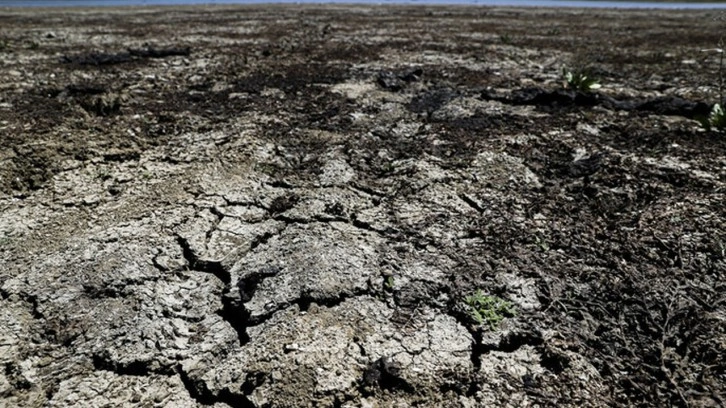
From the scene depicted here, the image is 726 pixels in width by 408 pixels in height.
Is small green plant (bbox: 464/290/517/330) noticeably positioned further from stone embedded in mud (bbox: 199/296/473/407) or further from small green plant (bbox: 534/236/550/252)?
small green plant (bbox: 534/236/550/252)

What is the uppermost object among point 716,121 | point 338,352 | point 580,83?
point 580,83

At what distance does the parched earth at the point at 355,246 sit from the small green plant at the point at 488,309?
0.01 metres

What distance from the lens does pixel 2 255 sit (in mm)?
2414

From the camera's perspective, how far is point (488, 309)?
218 centimetres

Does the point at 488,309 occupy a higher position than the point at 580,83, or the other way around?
the point at 580,83

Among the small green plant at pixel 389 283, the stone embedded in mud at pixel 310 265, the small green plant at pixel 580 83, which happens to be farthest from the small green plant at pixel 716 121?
the small green plant at pixel 389 283

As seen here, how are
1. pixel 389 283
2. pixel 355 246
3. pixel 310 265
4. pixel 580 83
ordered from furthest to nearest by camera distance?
pixel 580 83
pixel 355 246
pixel 310 265
pixel 389 283

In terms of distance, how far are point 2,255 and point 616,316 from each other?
3313 millimetres

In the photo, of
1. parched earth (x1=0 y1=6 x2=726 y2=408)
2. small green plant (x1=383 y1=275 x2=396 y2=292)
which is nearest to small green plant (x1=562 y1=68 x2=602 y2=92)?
parched earth (x1=0 y1=6 x2=726 y2=408)

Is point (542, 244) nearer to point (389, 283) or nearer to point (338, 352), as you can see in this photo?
point (389, 283)

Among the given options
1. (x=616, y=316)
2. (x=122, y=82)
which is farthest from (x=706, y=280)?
(x=122, y=82)

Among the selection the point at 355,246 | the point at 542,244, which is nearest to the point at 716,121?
the point at 542,244

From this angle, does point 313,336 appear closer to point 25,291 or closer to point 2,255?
point 25,291

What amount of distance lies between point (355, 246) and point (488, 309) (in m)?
0.85
